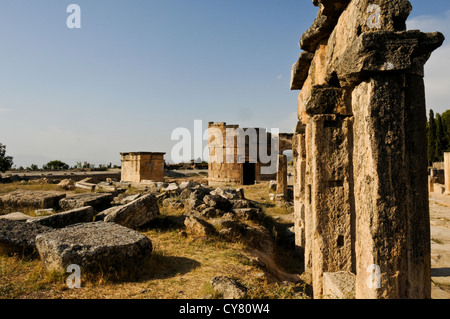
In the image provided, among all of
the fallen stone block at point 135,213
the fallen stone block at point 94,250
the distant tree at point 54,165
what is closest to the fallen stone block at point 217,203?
the fallen stone block at point 135,213

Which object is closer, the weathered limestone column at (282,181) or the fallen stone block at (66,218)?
the fallen stone block at (66,218)

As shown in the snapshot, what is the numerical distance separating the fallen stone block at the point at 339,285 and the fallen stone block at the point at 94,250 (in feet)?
8.86

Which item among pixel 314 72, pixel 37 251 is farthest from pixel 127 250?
pixel 314 72

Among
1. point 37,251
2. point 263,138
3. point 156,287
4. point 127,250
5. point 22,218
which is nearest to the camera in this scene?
point 156,287

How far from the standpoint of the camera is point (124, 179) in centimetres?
2103

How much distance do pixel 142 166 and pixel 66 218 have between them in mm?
13945

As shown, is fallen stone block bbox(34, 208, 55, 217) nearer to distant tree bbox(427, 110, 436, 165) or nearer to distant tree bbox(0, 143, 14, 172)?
distant tree bbox(0, 143, 14, 172)

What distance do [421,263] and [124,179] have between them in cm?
2074

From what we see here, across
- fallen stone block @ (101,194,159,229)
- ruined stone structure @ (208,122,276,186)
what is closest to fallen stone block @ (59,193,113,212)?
fallen stone block @ (101,194,159,229)

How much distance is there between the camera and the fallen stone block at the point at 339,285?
9.70 feet

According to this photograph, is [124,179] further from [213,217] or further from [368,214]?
[368,214]

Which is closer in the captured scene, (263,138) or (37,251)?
(37,251)

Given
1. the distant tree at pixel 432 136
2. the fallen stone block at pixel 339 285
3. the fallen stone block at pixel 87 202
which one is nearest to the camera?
the fallen stone block at pixel 339 285

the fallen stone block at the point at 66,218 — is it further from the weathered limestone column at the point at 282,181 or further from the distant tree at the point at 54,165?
the distant tree at the point at 54,165
